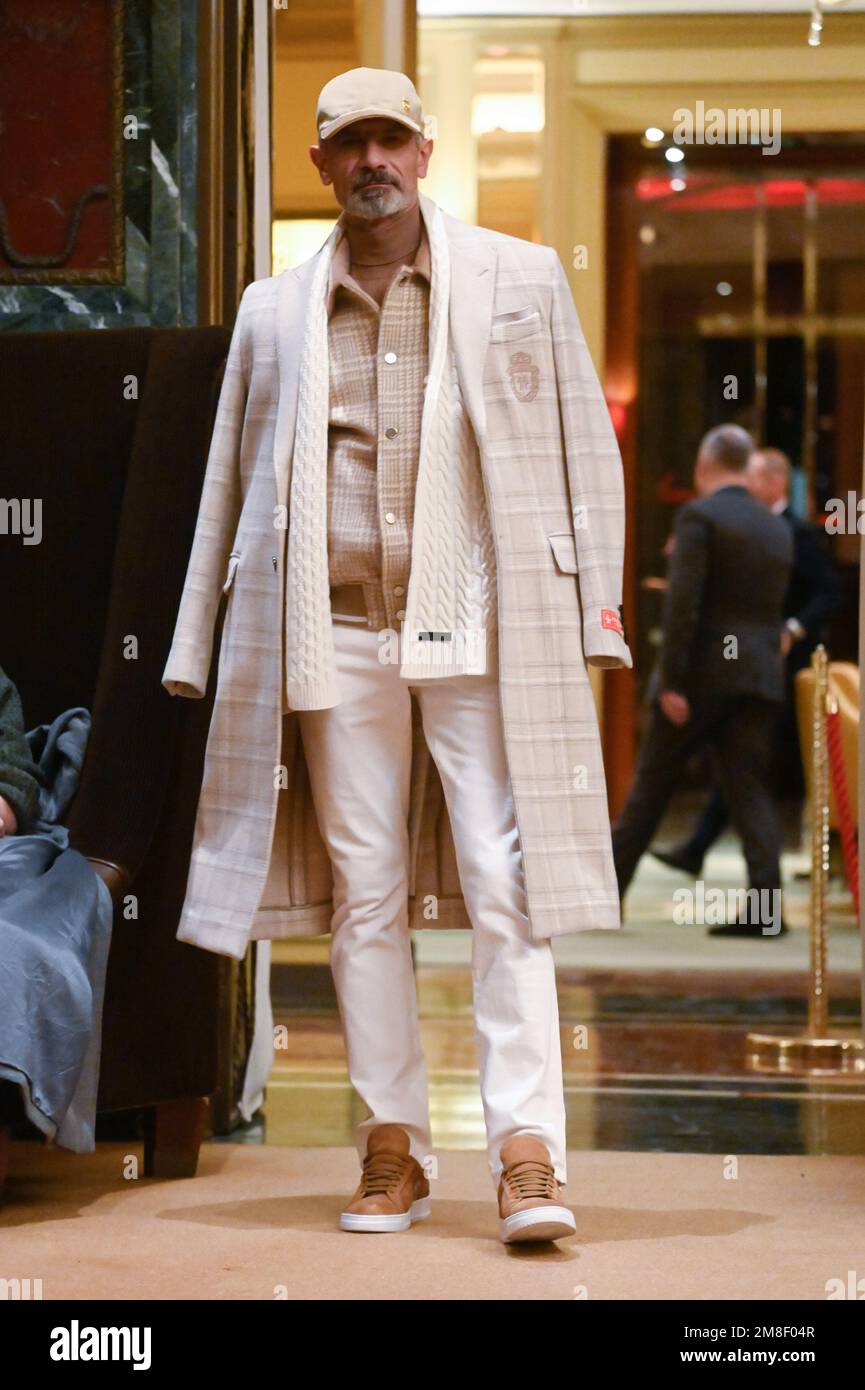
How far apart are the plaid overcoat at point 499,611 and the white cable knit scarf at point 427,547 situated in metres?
0.05

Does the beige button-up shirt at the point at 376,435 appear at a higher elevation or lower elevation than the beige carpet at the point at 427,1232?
higher

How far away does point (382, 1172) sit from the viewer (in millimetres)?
3605

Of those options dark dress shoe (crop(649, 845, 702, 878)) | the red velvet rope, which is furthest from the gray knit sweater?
dark dress shoe (crop(649, 845, 702, 878))

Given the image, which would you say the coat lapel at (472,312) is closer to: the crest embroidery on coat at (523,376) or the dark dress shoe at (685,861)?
the crest embroidery on coat at (523,376)

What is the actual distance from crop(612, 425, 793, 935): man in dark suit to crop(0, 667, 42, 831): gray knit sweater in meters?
3.83

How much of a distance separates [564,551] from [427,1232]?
125cm

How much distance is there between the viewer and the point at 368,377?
3.63 m

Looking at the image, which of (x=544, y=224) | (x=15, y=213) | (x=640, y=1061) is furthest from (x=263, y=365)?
(x=544, y=224)

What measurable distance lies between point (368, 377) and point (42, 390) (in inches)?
42.3

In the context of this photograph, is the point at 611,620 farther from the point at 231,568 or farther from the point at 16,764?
→ the point at 16,764

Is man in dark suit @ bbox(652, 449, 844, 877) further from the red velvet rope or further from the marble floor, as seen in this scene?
the red velvet rope

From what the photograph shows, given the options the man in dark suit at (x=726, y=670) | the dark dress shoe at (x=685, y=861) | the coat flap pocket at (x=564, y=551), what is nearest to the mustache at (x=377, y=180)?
the coat flap pocket at (x=564, y=551)

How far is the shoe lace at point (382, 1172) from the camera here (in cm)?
360

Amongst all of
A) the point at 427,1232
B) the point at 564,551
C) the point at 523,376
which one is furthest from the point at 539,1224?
the point at 523,376
